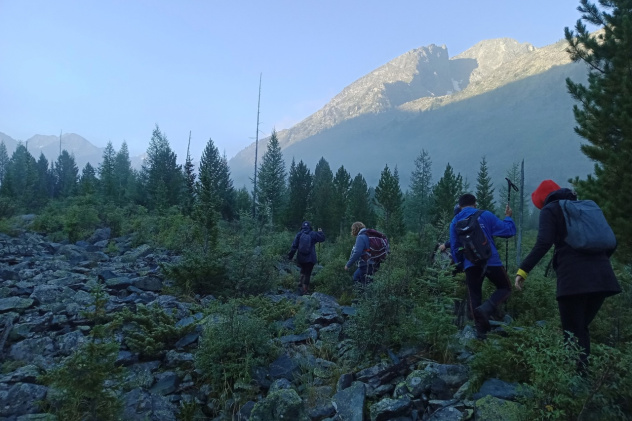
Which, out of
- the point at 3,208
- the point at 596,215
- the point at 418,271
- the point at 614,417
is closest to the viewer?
the point at 614,417

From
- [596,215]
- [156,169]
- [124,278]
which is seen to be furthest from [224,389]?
[156,169]

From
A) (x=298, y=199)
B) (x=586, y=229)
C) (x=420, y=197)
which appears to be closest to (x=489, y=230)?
(x=586, y=229)

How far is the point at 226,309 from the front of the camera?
559 cm

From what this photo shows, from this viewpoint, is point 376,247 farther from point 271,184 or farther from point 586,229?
point 271,184

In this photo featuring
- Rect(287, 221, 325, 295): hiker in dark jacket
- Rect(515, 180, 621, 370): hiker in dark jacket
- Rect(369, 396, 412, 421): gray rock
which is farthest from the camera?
Rect(287, 221, 325, 295): hiker in dark jacket

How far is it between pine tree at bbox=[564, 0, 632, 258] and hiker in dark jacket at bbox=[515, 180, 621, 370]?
6.58m

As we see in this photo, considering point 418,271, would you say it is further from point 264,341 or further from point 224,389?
point 224,389

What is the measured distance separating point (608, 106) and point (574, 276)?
834cm

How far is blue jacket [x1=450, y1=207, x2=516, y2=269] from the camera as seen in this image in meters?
5.30

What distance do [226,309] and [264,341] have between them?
0.72 meters

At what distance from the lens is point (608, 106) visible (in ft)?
32.2

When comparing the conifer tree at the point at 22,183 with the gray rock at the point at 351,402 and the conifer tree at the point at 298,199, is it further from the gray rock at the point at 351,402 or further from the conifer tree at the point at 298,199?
the gray rock at the point at 351,402

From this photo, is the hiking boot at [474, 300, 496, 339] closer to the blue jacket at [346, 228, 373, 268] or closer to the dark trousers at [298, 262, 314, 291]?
the blue jacket at [346, 228, 373, 268]

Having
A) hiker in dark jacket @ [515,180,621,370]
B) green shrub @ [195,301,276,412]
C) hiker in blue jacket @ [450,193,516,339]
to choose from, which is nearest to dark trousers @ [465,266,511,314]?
hiker in blue jacket @ [450,193,516,339]
